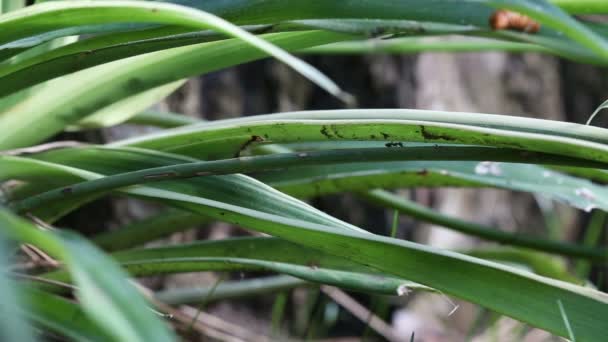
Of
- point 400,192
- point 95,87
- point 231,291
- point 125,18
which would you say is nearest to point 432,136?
point 125,18

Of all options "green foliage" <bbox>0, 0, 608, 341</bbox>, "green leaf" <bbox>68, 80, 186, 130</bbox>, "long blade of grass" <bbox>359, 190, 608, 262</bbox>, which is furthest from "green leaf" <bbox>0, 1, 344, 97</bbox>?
"long blade of grass" <bbox>359, 190, 608, 262</bbox>

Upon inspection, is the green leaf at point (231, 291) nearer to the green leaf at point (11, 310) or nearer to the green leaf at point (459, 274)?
the green leaf at point (459, 274)

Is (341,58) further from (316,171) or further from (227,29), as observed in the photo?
(227,29)

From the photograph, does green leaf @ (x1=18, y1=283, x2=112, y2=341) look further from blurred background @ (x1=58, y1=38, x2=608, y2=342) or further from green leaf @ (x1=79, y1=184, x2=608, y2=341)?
blurred background @ (x1=58, y1=38, x2=608, y2=342)

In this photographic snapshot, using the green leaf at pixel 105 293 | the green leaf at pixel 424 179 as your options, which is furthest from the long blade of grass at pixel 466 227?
the green leaf at pixel 105 293

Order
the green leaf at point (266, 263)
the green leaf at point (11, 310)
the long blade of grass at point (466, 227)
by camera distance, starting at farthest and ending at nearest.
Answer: the long blade of grass at point (466, 227), the green leaf at point (266, 263), the green leaf at point (11, 310)

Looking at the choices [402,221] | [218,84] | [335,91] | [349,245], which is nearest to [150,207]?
[218,84]
